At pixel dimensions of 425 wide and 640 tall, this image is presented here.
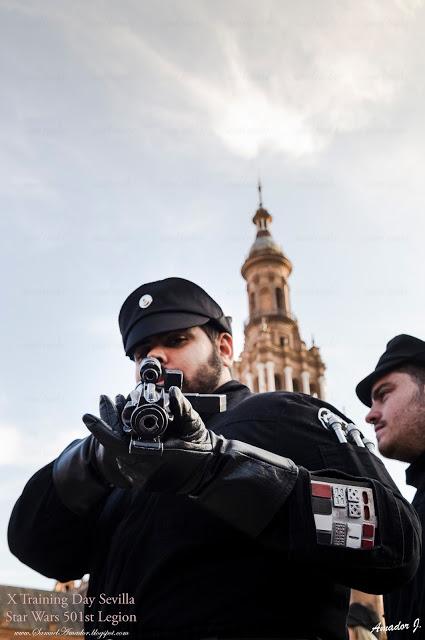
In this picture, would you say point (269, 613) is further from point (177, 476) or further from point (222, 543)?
point (177, 476)

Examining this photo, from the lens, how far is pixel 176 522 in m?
2.55

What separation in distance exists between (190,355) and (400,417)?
6.70ft

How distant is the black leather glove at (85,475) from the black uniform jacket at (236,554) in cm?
11

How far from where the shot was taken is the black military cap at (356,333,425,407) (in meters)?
4.88

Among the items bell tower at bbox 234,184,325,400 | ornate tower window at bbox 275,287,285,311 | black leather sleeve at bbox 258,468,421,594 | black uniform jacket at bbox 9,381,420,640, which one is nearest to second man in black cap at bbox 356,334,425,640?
black uniform jacket at bbox 9,381,420,640

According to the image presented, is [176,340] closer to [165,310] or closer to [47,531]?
[165,310]

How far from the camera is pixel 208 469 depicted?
221 cm

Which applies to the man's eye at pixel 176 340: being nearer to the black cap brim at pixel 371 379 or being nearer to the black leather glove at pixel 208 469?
the black leather glove at pixel 208 469

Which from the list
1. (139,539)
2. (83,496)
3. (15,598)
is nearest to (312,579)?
(139,539)

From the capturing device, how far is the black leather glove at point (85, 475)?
2.39m

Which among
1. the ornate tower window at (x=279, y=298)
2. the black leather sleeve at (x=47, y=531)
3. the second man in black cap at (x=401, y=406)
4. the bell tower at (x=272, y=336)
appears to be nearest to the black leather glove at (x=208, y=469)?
the black leather sleeve at (x=47, y=531)

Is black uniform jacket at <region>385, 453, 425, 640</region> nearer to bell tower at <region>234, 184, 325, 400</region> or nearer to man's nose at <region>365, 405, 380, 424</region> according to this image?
man's nose at <region>365, 405, 380, 424</region>

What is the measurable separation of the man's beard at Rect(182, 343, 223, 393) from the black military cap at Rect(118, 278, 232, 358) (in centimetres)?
23

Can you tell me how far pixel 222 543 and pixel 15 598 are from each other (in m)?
1.09
